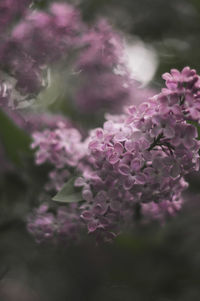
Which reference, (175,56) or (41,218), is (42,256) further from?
(175,56)

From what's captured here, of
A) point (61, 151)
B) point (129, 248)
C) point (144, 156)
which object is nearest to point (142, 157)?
point (144, 156)

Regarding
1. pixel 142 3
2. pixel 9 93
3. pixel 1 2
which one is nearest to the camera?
pixel 9 93

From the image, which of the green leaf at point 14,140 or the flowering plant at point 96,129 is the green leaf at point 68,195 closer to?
the flowering plant at point 96,129

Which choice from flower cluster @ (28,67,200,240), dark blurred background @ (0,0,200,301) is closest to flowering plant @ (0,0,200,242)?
flower cluster @ (28,67,200,240)

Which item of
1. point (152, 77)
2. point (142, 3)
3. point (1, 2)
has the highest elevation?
point (142, 3)

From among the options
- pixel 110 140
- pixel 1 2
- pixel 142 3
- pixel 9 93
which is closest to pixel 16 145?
pixel 9 93

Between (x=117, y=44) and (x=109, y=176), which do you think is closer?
(x=109, y=176)

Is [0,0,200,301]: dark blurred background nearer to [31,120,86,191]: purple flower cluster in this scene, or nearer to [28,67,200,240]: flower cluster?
[31,120,86,191]: purple flower cluster
